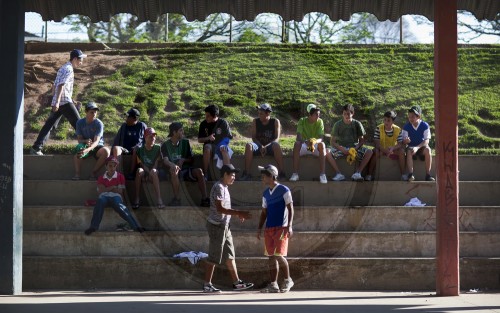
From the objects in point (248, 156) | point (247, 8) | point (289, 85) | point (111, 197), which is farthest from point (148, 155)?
point (289, 85)

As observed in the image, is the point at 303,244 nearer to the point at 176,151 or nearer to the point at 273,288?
the point at 273,288

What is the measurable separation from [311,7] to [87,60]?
10808mm

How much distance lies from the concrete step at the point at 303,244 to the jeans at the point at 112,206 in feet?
0.55

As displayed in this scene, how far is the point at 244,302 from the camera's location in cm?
1327

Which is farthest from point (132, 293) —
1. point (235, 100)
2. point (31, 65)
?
point (31, 65)

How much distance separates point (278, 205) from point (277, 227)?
0.34 m

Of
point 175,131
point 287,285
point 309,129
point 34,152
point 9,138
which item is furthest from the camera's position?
point 34,152

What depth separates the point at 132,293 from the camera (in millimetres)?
14641

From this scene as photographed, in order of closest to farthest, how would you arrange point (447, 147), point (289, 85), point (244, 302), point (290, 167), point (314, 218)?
point (244, 302)
point (447, 147)
point (314, 218)
point (290, 167)
point (289, 85)

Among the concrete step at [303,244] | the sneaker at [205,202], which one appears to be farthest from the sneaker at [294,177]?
the sneaker at [205,202]

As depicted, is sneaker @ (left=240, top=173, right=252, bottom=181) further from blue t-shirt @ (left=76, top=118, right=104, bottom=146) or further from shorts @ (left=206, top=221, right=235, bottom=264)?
blue t-shirt @ (left=76, top=118, right=104, bottom=146)

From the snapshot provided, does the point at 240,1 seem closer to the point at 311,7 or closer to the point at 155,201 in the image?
the point at 311,7

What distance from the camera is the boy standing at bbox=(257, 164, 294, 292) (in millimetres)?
14648

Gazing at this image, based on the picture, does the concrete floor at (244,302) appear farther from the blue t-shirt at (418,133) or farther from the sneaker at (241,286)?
the blue t-shirt at (418,133)
